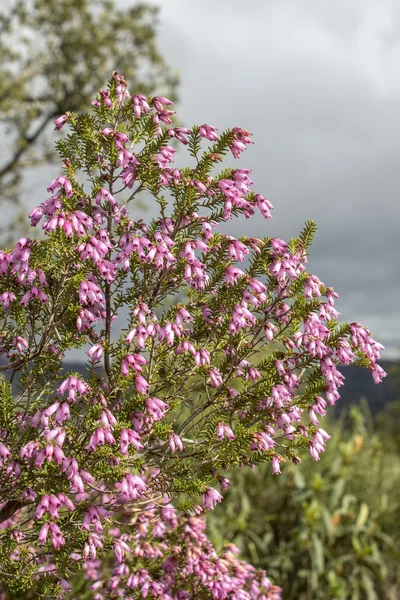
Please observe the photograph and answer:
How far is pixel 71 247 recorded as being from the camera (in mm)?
4145

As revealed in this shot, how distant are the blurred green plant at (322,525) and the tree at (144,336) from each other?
219 inches

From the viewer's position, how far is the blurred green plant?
10250 millimetres

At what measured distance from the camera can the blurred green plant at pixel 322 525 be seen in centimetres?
1025

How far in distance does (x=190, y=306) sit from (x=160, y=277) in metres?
0.32

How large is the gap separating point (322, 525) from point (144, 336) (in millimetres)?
7683

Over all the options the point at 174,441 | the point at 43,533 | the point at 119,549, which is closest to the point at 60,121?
the point at 174,441

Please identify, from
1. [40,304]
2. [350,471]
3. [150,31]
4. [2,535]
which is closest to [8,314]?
[40,304]

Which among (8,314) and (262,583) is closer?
(8,314)

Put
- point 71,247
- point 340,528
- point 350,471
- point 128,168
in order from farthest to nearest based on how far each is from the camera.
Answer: point 350,471
point 340,528
point 128,168
point 71,247

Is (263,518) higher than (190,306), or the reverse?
(263,518)

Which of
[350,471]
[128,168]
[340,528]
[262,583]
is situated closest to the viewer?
[128,168]

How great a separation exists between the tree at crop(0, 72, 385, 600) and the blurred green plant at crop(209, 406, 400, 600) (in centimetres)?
556

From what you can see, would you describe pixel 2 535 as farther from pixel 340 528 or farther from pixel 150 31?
pixel 150 31

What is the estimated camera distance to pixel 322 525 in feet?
34.6
